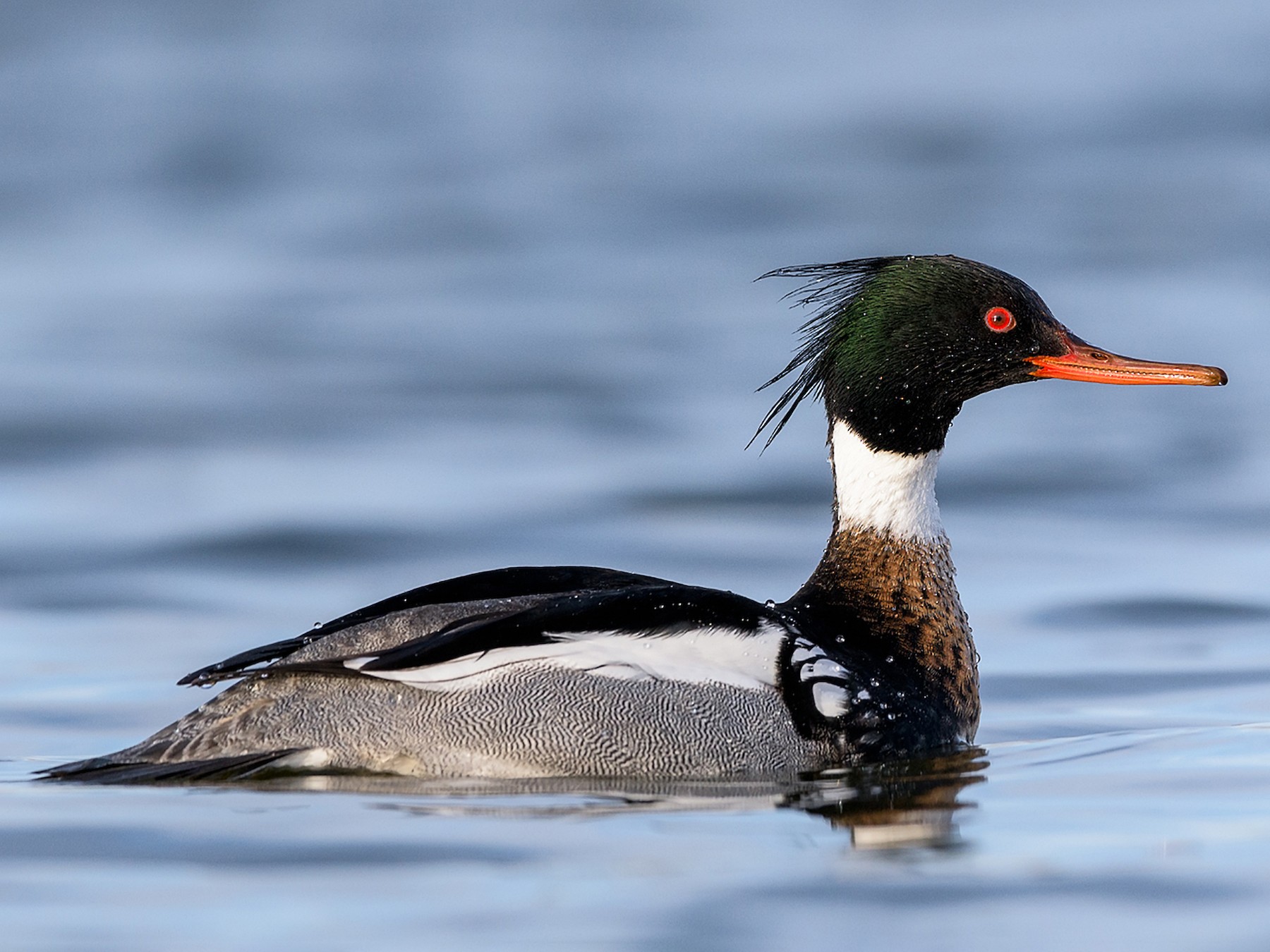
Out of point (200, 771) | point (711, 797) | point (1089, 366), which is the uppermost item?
point (1089, 366)

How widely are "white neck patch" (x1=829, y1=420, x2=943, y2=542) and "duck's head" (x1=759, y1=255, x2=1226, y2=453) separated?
4cm

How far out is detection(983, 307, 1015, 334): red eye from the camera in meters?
7.20

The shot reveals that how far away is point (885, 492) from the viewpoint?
23.8 feet

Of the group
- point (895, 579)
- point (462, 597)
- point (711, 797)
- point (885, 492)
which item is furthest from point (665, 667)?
point (885, 492)

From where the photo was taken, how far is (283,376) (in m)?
15.2

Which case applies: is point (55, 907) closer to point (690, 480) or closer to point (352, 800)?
point (352, 800)

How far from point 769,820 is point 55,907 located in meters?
1.86

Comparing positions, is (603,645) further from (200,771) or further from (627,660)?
(200,771)

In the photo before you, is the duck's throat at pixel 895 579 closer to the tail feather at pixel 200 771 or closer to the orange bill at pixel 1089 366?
the orange bill at pixel 1089 366

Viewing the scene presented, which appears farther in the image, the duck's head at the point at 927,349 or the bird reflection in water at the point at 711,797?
the duck's head at the point at 927,349

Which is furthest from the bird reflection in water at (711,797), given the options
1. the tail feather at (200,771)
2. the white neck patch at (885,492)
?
the white neck patch at (885,492)

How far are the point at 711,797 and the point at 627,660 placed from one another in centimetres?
51

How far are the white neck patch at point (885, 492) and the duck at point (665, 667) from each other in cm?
1

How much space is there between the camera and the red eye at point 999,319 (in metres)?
7.20
